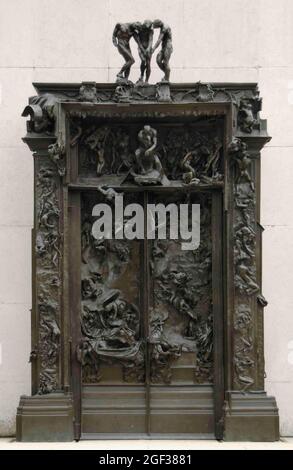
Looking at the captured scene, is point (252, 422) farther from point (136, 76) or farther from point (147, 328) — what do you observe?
point (136, 76)

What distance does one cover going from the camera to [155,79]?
868 centimetres

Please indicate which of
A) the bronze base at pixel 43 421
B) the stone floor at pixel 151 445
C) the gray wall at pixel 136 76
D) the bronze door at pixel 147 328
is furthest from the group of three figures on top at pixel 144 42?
the stone floor at pixel 151 445

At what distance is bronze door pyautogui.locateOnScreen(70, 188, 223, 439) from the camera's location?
7910 millimetres

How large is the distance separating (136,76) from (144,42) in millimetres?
722

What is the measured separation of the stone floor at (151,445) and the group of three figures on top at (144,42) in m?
3.81

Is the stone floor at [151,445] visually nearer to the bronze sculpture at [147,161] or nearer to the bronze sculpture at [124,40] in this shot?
the bronze sculpture at [147,161]

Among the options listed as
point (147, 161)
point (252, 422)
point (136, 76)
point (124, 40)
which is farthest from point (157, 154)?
point (252, 422)

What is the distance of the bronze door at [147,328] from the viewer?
7910 mm

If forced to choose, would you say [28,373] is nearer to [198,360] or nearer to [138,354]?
[138,354]

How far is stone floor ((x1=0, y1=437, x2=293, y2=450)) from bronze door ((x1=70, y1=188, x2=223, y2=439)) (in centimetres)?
26

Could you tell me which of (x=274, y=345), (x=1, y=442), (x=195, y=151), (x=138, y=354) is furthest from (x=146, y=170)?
(x=1, y=442)

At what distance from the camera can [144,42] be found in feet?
26.1

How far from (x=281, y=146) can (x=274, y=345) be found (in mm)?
2340

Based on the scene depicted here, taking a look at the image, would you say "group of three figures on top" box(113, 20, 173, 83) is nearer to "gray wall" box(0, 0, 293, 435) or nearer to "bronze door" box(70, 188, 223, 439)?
"gray wall" box(0, 0, 293, 435)
